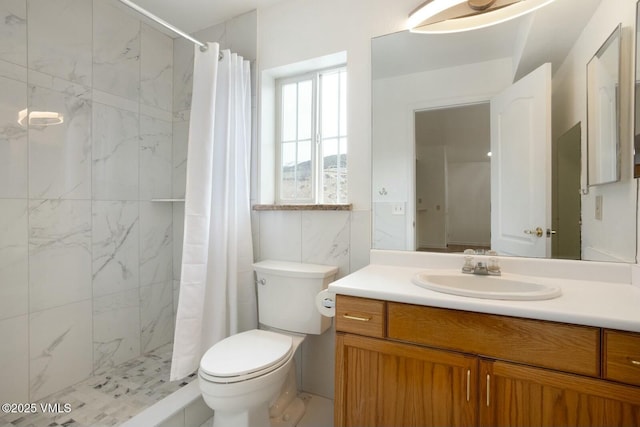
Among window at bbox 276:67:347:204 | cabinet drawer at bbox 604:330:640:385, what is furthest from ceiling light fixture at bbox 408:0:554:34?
cabinet drawer at bbox 604:330:640:385

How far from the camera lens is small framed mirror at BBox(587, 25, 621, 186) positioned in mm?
1173

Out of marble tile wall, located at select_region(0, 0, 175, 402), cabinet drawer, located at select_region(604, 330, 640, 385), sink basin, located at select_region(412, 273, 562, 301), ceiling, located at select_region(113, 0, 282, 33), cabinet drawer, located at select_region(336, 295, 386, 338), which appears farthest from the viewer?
ceiling, located at select_region(113, 0, 282, 33)

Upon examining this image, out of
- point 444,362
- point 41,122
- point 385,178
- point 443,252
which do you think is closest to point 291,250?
point 385,178

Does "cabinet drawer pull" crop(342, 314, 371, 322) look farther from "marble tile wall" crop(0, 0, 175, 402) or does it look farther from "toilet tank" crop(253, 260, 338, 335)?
"marble tile wall" crop(0, 0, 175, 402)

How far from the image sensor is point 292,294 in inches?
64.2

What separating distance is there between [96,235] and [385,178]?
182 centimetres

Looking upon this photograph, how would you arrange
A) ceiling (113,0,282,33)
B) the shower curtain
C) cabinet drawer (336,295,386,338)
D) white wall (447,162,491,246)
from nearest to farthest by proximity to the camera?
cabinet drawer (336,295,386,338), white wall (447,162,491,246), the shower curtain, ceiling (113,0,282,33)

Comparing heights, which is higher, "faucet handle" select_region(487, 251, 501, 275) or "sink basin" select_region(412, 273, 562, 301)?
"faucet handle" select_region(487, 251, 501, 275)

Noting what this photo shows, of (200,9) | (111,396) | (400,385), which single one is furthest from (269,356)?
(200,9)

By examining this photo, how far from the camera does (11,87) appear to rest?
61.1 inches

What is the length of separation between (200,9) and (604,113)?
2283 mm

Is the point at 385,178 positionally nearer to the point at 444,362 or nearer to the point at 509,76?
the point at 509,76

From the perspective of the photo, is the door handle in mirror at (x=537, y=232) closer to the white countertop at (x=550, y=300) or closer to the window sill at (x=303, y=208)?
the white countertop at (x=550, y=300)

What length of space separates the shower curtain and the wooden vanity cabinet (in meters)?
0.88
